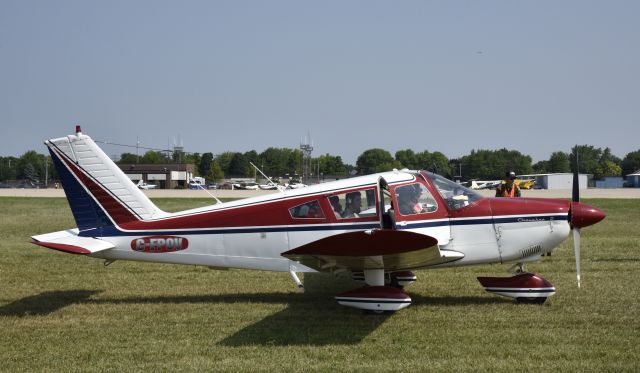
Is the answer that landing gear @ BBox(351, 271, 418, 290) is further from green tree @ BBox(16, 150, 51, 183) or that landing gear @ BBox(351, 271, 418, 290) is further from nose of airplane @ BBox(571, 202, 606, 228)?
green tree @ BBox(16, 150, 51, 183)

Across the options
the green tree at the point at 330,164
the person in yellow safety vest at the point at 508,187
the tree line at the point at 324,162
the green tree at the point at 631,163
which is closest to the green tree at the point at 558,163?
the tree line at the point at 324,162

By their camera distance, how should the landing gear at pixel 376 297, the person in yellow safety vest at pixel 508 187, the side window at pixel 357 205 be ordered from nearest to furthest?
the landing gear at pixel 376 297, the side window at pixel 357 205, the person in yellow safety vest at pixel 508 187

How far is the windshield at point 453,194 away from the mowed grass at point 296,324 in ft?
4.64

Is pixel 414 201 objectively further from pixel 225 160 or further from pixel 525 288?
pixel 225 160

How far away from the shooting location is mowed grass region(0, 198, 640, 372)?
20.5ft

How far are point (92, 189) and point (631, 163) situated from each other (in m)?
150

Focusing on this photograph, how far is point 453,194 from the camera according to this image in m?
8.62

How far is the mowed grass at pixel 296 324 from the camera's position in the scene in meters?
6.24

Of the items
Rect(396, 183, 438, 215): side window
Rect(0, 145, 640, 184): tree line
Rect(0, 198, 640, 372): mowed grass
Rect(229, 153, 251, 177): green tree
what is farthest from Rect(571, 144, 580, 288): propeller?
Rect(229, 153, 251, 177): green tree

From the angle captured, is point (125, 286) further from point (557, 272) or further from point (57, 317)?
point (557, 272)

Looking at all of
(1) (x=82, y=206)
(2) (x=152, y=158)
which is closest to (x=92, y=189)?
(1) (x=82, y=206)

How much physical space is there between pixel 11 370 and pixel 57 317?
2271 mm

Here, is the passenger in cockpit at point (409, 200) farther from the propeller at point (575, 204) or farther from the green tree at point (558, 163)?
→ the green tree at point (558, 163)

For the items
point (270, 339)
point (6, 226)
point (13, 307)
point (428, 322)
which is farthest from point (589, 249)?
point (6, 226)
